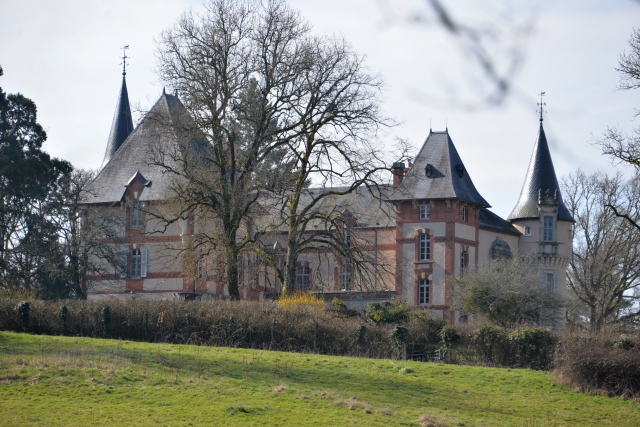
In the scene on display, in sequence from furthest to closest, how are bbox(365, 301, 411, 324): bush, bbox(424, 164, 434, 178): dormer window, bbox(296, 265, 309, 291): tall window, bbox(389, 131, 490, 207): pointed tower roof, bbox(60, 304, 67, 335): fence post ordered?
1. bbox(296, 265, 309, 291): tall window
2. bbox(424, 164, 434, 178): dormer window
3. bbox(389, 131, 490, 207): pointed tower roof
4. bbox(365, 301, 411, 324): bush
5. bbox(60, 304, 67, 335): fence post

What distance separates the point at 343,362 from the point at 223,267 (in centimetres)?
1092

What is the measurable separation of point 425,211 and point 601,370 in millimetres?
27071

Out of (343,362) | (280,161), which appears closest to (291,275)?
(280,161)

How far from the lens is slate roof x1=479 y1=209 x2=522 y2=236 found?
165 feet

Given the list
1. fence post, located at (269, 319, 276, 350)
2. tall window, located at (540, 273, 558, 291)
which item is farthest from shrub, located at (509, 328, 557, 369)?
tall window, located at (540, 273, 558, 291)

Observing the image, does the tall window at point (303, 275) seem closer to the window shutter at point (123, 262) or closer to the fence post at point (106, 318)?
the window shutter at point (123, 262)

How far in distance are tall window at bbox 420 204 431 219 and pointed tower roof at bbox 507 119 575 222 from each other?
7515 mm

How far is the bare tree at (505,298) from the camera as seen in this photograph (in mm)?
35719

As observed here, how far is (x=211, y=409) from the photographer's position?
54.3ft

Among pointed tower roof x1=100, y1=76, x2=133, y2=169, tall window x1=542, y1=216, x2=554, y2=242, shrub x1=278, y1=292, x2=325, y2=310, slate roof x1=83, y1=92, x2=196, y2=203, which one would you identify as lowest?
shrub x1=278, y1=292, x2=325, y2=310

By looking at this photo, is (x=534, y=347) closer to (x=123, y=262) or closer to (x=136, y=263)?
(x=123, y=262)

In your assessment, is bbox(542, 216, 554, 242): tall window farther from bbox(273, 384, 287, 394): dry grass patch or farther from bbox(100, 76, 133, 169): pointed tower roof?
bbox(273, 384, 287, 394): dry grass patch

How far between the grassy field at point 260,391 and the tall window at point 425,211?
2383 centimetres

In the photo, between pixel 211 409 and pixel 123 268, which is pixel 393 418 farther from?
pixel 123 268
